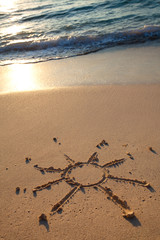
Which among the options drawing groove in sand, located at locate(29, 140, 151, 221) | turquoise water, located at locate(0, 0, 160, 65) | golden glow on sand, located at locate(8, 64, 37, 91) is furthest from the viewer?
turquoise water, located at locate(0, 0, 160, 65)

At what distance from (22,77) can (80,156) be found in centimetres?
259

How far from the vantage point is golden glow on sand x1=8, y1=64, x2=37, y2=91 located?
4019 millimetres

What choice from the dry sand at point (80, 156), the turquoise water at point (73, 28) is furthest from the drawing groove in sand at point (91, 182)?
the turquoise water at point (73, 28)

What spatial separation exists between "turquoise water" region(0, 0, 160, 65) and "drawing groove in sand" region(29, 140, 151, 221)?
3.79 metres

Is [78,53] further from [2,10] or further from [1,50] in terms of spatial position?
[2,10]

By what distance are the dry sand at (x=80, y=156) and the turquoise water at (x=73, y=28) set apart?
2617 millimetres

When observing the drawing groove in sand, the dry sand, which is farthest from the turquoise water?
the drawing groove in sand

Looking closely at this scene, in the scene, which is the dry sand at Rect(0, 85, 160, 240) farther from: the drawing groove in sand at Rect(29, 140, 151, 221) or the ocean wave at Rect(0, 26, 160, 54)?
the ocean wave at Rect(0, 26, 160, 54)

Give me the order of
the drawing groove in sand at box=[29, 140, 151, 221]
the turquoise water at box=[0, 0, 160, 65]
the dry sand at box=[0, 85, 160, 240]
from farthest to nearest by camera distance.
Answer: the turquoise water at box=[0, 0, 160, 65], the drawing groove in sand at box=[29, 140, 151, 221], the dry sand at box=[0, 85, 160, 240]

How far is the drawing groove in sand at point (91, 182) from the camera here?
6.32 ft

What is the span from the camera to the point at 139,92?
3.53 m

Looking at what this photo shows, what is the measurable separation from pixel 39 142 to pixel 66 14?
776 cm

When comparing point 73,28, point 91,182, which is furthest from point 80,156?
point 73,28

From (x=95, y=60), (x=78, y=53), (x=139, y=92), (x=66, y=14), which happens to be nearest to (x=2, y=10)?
(x=66, y=14)
